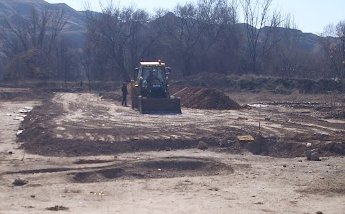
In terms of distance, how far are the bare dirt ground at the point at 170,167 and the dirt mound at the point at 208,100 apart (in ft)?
29.0

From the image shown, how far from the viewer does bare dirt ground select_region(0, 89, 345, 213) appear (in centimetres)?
1264

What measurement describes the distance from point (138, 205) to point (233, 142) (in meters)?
9.22

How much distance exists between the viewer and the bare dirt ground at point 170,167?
12641mm

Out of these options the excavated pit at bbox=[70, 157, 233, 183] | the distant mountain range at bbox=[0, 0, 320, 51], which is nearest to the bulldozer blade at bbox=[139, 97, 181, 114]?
the excavated pit at bbox=[70, 157, 233, 183]

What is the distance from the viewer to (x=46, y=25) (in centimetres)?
9150

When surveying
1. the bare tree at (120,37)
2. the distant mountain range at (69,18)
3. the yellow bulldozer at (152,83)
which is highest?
the distant mountain range at (69,18)

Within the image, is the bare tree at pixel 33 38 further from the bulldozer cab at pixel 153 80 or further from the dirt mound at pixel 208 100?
the bulldozer cab at pixel 153 80

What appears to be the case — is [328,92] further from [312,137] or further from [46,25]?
[46,25]

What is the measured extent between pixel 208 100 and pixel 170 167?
21.2 metres

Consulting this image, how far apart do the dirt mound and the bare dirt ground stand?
348 inches

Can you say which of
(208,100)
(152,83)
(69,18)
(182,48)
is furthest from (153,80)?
(69,18)

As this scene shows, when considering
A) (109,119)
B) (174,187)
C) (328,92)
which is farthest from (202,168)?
(328,92)

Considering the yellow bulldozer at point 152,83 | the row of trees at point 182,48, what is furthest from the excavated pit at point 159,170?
the row of trees at point 182,48

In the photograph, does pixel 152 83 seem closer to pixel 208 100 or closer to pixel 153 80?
pixel 153 80
